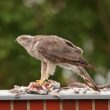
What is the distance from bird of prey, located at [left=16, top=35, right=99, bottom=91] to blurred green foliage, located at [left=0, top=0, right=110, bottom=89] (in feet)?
37.2

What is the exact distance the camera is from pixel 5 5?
22.3 metres

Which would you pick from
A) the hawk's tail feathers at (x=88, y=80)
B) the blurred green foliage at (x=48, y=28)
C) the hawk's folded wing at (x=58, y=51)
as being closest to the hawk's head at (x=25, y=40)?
the hawk's folded wing at (x=58, y=51)

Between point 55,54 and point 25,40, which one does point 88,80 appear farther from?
point 25,40

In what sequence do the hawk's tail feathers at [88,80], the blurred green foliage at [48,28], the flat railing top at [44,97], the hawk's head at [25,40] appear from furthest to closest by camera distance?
the blurred green foliage at [48,28], the hawk's head at [25,40], the hawk's tail feathers at [88,80], the flat railing top at [44,97]

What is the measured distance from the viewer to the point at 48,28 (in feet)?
76.0

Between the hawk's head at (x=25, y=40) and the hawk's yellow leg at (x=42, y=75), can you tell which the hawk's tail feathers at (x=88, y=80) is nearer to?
the hawk's yellow leg at (x=42, y=75)

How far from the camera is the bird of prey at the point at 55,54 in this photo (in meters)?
10.1

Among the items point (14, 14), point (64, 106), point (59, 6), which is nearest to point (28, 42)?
point (64, 106)

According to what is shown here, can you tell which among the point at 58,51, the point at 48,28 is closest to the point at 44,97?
the point at 58,51

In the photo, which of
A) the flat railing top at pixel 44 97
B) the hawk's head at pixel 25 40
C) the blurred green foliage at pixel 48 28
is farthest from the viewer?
the blurred green foliage at pixel 48 28

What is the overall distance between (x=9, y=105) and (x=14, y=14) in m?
12.3

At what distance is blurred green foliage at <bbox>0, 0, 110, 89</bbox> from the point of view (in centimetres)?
2206

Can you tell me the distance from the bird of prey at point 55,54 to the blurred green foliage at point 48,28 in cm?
1133

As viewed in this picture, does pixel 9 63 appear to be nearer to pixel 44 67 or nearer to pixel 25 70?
pixel 25 70
